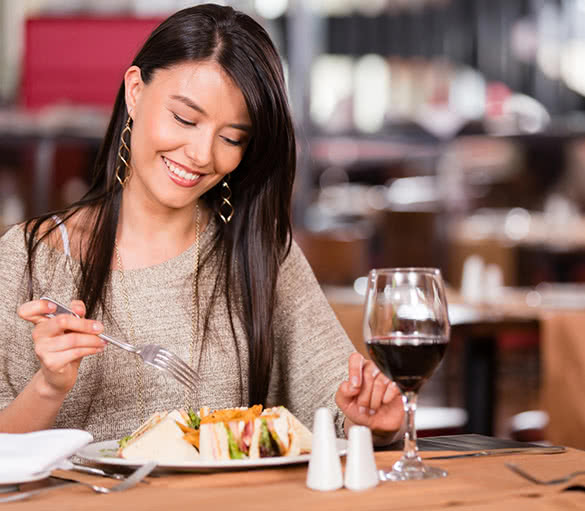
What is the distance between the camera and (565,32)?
7.69 m

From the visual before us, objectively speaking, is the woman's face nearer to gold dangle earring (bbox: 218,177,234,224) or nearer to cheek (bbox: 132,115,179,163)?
cheek (bbox: 132,115,179,163)

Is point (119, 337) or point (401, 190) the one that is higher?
point (401, 190)

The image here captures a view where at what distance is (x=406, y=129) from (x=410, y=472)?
Result: 567 centimetres

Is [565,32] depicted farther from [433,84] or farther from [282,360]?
[282,360]

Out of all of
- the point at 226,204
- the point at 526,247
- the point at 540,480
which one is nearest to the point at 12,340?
the point at 226,204

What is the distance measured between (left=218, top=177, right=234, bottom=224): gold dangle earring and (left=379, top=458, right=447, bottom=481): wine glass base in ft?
2.59

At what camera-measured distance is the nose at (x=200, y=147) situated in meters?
1.41

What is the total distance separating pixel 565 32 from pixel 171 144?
691 cm

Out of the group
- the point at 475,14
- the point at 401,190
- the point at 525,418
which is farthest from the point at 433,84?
the point at 525,418

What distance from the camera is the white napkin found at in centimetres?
86

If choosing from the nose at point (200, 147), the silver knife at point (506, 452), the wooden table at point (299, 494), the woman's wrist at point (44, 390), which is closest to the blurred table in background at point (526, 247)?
the nose at point (200, 147)

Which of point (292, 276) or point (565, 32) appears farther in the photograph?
point (565, 32)

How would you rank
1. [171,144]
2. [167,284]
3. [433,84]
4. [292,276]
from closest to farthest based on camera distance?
[171,144] → [167,284] → [292,276] → [433,84]

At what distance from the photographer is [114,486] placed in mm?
867
